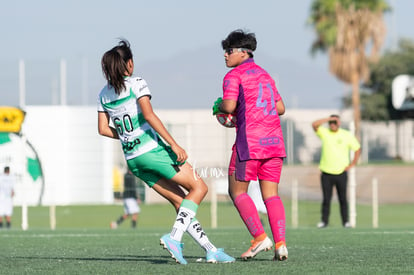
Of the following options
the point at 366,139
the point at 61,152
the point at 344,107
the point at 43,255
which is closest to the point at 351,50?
the point at 366,139

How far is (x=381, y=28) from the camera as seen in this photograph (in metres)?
47.3

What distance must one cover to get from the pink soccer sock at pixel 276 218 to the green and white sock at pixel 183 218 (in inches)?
27.7

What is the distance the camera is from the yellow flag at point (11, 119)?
3065 centimetres

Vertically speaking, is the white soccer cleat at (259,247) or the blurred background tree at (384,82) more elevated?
the blurred background tree at (384,82)

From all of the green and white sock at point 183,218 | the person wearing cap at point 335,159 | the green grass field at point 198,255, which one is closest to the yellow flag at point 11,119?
the person wearing cap at point 335,159

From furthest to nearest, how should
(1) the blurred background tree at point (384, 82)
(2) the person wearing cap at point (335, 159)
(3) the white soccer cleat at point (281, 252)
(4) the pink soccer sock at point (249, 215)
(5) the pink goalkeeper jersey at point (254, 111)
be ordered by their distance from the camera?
(1) the blurred background tree at point (384, 82) < (2) the person wearing cap at point (335, 159) < (4) the pink soccer sock at point (249, 215) < (5) the pink goalkeeper jersey at point (254, 111) < (3) the white soccer cleat at point (281, 252)

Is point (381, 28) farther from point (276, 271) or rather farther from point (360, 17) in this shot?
point (276, 271)

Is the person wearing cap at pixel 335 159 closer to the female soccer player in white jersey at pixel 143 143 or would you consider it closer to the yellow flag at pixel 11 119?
the female soccer player in white jersey at pixel 143 143

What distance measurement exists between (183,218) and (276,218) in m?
0.84

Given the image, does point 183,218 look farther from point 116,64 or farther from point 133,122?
point 116,64

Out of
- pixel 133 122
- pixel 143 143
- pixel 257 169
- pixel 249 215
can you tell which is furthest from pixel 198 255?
pixel 133 122

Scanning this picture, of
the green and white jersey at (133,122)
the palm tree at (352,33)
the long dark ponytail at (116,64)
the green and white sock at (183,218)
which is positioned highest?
the palm tree at (352,33)

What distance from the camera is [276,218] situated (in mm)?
8133

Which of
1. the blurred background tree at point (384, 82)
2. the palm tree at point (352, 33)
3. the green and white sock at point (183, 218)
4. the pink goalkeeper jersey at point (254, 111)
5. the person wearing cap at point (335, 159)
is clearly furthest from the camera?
the blurred background tree at point (384, 82)
